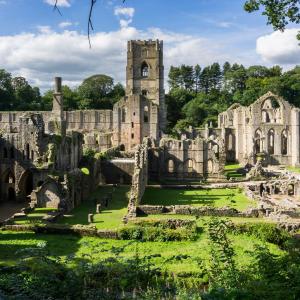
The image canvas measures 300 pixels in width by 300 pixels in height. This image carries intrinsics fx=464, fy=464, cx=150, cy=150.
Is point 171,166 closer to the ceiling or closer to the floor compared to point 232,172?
closer to the ceiling

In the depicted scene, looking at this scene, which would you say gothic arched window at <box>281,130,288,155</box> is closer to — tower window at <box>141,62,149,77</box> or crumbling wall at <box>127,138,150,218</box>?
tower window at <box>141,62,149,77</box>

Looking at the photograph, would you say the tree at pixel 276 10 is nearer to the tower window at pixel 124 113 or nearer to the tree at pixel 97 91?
the tower window at pixel 124 113

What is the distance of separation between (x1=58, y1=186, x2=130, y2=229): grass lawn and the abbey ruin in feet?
2.87

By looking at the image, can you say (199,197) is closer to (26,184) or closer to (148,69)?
(26,184)

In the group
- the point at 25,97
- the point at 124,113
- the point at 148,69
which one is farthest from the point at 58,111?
the point at 25,97

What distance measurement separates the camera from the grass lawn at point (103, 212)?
27297 millimetres

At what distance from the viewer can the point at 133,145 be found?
198 ft

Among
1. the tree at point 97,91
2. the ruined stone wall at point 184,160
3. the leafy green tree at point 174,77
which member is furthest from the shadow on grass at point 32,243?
the leafy green tree at point 174,77

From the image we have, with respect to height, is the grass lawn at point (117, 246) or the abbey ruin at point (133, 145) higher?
the abbey ruin at point (133, 145)

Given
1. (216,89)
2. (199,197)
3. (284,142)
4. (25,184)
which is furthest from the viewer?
(216,89)

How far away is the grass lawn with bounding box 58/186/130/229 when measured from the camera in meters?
27.3

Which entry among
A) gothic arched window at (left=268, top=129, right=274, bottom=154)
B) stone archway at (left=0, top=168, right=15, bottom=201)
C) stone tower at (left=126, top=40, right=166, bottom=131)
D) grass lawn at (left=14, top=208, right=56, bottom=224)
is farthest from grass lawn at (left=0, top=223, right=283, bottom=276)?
stone tower at (left=126, top=40, right=166, bottom=131)

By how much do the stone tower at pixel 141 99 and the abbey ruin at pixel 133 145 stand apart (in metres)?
0.13

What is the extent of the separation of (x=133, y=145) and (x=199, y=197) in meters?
24.8
